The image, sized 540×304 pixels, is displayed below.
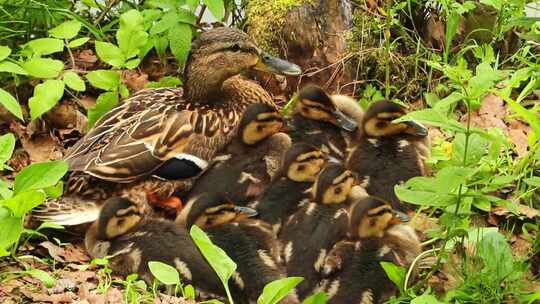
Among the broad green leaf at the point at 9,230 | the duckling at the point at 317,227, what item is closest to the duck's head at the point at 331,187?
the duckling at the point at 317,227

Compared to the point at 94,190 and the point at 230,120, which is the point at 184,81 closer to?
the point at 230,120

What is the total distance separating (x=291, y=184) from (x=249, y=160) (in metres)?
0.28

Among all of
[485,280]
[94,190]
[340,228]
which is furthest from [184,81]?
[485,280]

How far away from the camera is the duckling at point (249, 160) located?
4371mm

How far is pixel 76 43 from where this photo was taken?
4.89 metres

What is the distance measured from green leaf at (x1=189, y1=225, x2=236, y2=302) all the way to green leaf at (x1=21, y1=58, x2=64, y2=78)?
4.57 ft

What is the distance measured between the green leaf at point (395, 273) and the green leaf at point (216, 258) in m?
0.56

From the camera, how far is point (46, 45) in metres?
4.79

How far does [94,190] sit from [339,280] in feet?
3.62

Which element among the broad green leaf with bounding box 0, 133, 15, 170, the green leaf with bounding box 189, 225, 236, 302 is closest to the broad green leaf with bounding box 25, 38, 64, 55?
the broad green leaf with bounding box 0, 133, 15, 170

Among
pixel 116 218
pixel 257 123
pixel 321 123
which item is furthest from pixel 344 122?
pixel 116 218

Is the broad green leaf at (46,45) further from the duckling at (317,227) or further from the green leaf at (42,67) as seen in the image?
the duckling at (317,227)

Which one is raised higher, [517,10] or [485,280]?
[517,10]

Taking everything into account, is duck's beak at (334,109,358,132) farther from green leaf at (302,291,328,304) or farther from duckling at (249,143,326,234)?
green leaf at (302,291,328,304)
